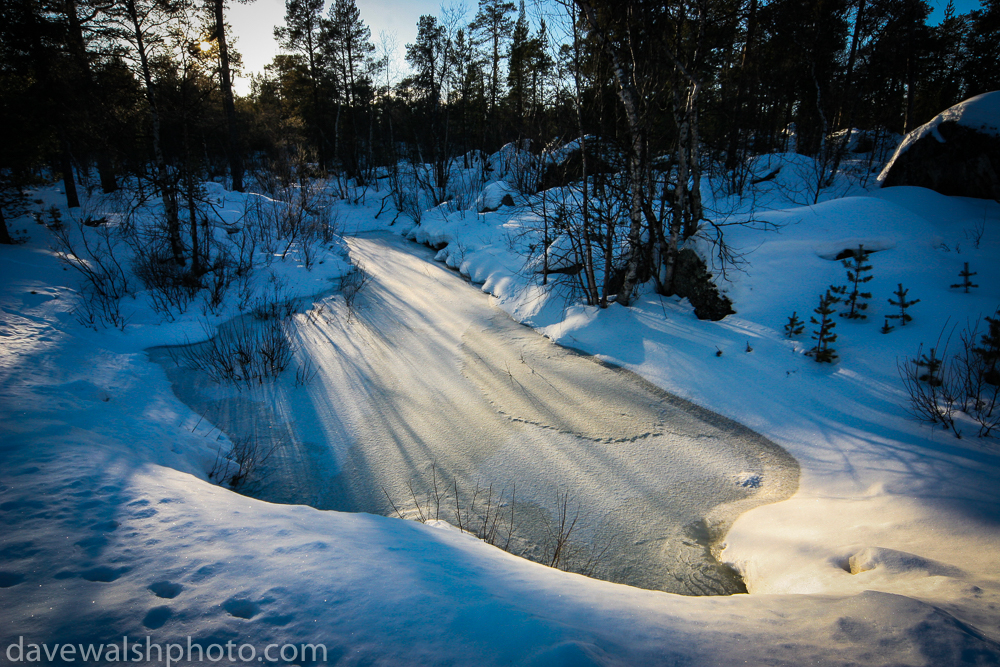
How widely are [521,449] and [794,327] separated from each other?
13.2 ft

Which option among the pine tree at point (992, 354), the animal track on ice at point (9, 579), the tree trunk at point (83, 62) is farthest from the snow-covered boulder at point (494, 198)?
the animal track on ice at point (9, 579)

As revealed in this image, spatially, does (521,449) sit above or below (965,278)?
below

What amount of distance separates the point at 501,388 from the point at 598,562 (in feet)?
9.67

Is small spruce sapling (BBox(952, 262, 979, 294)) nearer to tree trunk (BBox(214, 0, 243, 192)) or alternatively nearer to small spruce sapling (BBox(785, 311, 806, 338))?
small spruce sapling (BBox(785, 311, 806, 338))

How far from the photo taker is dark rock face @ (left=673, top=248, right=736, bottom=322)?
21.9 ft

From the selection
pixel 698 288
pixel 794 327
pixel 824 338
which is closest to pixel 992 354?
pixel 824 338

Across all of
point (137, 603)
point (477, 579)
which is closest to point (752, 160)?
point (477, 579)

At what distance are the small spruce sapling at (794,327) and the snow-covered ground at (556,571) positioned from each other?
14 centimetres

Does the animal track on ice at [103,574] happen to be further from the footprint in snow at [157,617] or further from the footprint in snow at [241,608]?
the footprint in snow at [241,608]

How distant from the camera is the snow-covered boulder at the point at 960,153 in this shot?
7.48 m

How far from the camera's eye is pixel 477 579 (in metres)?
2.07

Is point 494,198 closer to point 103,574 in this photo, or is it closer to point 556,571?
point 556,571

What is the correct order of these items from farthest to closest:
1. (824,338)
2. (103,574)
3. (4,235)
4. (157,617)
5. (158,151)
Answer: (4,235), (158,151), (824,338), (103,574), (157,617)

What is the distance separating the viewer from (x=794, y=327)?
5.54 m
